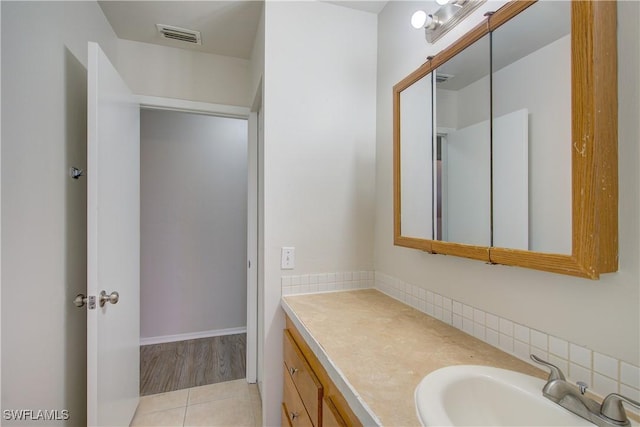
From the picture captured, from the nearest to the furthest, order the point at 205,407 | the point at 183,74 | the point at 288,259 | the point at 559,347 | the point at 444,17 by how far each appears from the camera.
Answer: the point at 559,347
the point at 444,17
the point at 288,259
the point at 205,407
the point at 183,74

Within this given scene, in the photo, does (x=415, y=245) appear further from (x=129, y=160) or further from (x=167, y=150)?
(x=167, y=150)

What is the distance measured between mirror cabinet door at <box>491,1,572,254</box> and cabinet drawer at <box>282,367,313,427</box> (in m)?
0.92

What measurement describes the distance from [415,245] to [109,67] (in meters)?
1.73

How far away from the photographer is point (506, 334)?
36.8 inches

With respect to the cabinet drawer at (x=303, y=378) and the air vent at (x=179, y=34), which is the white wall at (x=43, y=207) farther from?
the cabinet drawer at (x=303, y=378)

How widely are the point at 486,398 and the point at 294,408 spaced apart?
0.79 m

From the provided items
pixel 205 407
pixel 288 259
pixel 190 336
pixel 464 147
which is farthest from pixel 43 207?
pixel 190 336

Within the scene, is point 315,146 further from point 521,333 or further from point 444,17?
point 521,333

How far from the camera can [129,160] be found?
1737mm

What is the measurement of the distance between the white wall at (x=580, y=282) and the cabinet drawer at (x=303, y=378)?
2.06 feet

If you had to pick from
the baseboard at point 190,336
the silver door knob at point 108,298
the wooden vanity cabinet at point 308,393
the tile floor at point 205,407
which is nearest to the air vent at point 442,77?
the wooden vanity cabinet at point 308,393

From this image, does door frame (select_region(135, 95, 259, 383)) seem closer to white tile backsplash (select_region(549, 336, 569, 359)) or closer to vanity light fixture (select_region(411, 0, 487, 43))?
vanity light fixture (select_region(411, 0, 487, 43))

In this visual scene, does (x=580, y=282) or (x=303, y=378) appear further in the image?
(x=303, y=378)

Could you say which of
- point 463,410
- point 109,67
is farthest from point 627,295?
point 109,67
